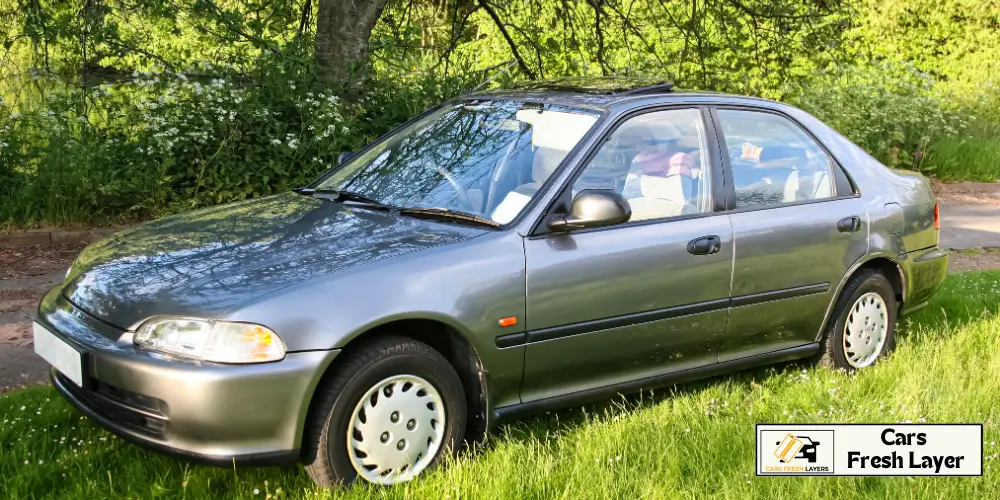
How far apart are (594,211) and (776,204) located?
1.39m

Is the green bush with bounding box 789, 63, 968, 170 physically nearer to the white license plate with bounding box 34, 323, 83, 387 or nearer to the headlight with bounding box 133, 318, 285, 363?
the headlight with bounding box 133, 318, 285, 363

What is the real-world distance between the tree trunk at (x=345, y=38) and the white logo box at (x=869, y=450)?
22.3 ft

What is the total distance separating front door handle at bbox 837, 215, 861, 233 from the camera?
16.3ft

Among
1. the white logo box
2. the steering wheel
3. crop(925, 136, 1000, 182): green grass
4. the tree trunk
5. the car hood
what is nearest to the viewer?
the car hood

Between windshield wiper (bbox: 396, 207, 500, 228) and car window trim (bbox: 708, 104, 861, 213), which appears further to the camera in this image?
car window trim (bbox: 708, 104, 861, 213)

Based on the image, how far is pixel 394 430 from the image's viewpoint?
3480 mm

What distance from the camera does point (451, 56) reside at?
11539 mm

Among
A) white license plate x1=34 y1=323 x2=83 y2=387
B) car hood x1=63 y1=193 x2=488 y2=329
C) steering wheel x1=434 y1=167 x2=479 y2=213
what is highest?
steering wheel x1=434 y1=167 x2=479 y2=213

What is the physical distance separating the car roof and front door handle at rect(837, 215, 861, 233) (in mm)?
733

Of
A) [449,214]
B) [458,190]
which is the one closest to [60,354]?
[449,214]

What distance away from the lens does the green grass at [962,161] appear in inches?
578

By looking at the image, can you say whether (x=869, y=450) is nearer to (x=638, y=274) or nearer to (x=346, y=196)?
(x=638, y=274)

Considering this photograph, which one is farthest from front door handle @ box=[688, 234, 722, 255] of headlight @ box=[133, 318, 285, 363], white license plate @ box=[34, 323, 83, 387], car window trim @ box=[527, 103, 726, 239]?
white license plate @ box=[34, 323, 83, 387]

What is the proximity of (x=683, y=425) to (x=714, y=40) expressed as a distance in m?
9.16
